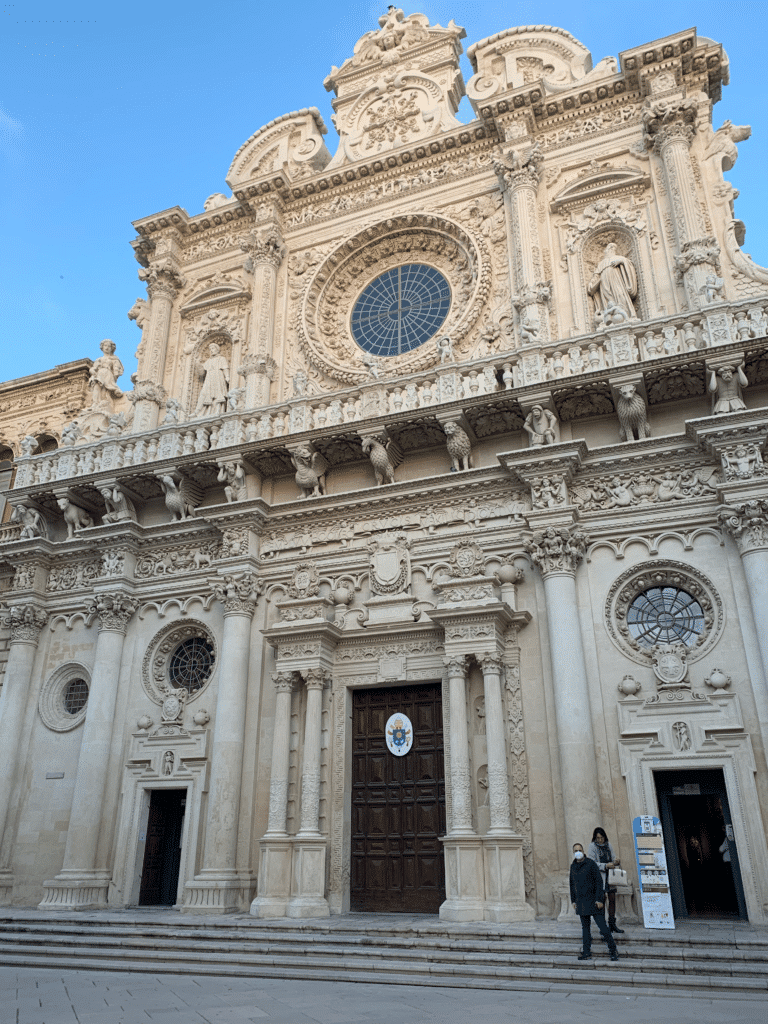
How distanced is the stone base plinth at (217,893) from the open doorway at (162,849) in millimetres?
1895

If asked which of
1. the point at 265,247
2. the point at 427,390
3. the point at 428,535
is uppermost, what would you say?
the point at 265,247

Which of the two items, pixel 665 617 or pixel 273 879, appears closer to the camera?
pixel 273 879

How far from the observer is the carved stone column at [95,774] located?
49.5 feet

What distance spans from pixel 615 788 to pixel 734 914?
8.41 ft

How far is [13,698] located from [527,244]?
49.7ft

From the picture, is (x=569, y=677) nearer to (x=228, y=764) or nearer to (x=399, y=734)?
(x=399, y=734)

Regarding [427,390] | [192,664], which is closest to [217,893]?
[192,664]

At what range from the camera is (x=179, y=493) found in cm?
1756

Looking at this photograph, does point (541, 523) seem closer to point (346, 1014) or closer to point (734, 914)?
point (734, 914)

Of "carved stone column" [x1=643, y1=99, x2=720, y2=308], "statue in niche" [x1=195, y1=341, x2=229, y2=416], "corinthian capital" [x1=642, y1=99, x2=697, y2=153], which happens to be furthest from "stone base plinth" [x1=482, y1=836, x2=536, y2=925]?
"corinthian capital" [x1=642, y1=99, x2=697, y2=153]

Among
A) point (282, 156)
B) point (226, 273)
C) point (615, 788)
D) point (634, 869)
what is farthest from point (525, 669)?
point (282, 156)

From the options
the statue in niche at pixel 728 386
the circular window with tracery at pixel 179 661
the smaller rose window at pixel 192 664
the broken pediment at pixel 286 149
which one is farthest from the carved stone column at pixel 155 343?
the statue in niche at pixel 728 386

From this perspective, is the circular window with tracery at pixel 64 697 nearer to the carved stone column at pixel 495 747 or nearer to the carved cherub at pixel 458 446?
the carved stone column at pixel 495 747

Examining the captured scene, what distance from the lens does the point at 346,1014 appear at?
7199 mm
